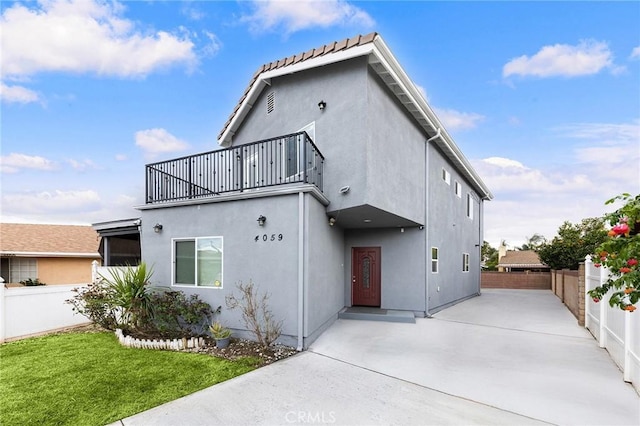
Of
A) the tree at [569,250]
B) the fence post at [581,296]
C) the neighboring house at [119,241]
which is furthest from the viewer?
the tree at [569,250]

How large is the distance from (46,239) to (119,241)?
7108mm

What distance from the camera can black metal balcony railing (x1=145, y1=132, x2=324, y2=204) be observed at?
923 cm

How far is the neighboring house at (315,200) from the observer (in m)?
8.12

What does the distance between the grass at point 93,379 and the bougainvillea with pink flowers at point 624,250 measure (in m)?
5.21

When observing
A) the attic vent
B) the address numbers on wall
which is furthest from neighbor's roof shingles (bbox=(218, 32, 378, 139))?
the address numbers on wall

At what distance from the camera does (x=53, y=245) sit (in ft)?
59.9

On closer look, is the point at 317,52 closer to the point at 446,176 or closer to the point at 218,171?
the point at 218,171

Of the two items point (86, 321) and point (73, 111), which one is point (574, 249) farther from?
point (73, 111)

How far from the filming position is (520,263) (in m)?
38.3

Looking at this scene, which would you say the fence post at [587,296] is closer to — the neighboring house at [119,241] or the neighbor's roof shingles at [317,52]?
the neighbor's roof shingles at [317,52]

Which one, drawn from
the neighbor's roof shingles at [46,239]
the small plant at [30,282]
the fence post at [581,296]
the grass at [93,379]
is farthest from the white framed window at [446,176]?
the small plant at [30,282]

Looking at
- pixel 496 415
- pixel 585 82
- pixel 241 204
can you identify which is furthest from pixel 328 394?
pixel 585 82

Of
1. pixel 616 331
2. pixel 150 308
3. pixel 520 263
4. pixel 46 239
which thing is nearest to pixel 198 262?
pixel 150 308

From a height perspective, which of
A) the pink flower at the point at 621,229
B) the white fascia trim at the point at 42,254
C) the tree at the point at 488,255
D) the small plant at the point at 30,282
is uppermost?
the pink flower at the point at 621,229
